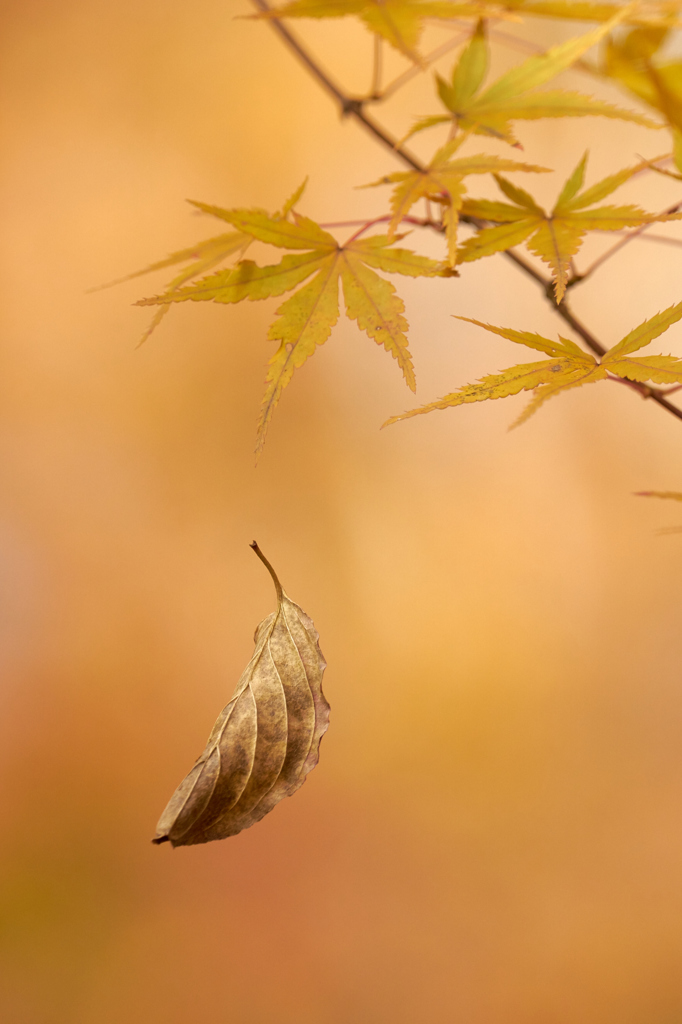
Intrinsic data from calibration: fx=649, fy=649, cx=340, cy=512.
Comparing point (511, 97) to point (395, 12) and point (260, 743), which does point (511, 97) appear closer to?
point (395, 12)

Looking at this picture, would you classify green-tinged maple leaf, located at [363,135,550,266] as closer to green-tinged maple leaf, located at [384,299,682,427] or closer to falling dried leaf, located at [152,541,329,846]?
green-tinged maple leaf, located at [384,299,682,427]

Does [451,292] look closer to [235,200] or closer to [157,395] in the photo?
[235,200]

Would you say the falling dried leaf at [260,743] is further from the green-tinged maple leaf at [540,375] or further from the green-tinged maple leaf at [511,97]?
the green-tinged maple leaf at [511,97]

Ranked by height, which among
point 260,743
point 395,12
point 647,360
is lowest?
point 260,743

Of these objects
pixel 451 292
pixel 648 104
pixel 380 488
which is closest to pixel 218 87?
pixel 451 292

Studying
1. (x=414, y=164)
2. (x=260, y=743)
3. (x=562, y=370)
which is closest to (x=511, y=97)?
(x=414, y=164)

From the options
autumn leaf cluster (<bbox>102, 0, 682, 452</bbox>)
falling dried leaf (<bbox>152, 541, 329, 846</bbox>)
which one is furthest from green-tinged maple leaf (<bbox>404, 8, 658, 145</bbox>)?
falling dried leaf (<bbox>152, 541, 329, 846</bbox>)
